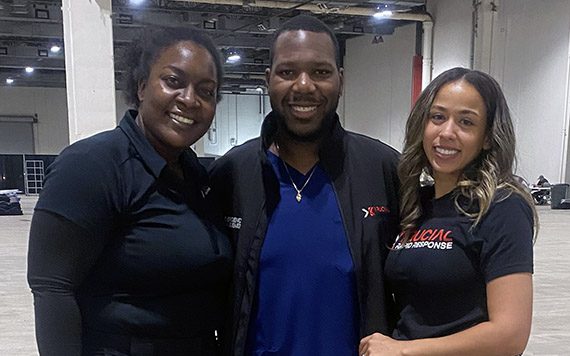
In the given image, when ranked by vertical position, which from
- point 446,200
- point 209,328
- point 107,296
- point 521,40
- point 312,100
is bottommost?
point 209,328

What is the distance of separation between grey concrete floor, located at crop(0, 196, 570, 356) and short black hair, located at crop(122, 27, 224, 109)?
263 cm

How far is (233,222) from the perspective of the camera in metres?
1.48

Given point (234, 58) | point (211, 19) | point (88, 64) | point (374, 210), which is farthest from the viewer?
point (234, 58)

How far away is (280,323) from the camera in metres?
1.41

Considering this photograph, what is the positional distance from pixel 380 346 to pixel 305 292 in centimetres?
23

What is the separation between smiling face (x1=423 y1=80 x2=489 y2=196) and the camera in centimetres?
132

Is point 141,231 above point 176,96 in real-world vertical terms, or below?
below

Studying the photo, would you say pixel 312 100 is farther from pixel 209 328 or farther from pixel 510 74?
pixel 510 74

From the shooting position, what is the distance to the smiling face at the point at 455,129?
1.32 meters

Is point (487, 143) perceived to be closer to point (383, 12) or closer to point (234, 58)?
point (383, 12)

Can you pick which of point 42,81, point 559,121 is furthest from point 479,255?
point 42,81

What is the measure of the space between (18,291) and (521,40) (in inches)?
361

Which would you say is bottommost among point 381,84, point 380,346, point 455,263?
point 380,346

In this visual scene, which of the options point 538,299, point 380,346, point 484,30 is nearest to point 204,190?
point 380,346
